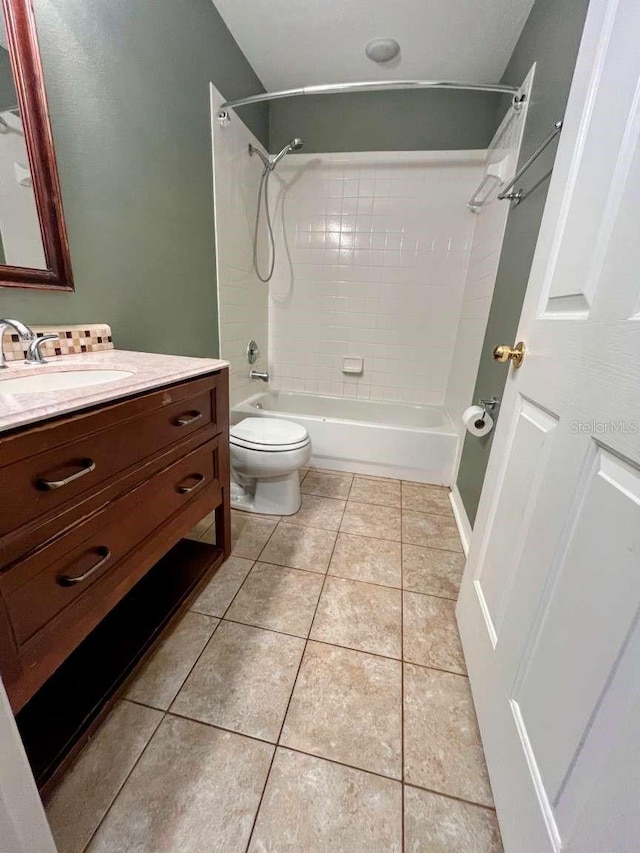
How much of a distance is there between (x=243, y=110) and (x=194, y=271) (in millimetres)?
1114

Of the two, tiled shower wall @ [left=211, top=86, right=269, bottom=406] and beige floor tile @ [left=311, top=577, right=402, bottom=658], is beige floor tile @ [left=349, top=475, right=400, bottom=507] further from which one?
tiled shower wall @ [left=211, top=86, right=269, bottom=406]

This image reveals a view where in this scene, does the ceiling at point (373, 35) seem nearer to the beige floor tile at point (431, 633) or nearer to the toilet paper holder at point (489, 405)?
the toilet paper holder at point (489, 405)

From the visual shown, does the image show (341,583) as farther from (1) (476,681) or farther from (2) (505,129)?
(2) (505,129)

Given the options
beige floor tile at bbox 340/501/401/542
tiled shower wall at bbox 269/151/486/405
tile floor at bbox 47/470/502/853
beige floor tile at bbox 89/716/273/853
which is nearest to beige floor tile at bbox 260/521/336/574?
tile floor at bbox 47/470/502/853

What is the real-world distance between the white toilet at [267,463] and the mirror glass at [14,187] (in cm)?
97

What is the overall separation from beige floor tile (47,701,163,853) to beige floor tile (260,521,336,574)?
66cm

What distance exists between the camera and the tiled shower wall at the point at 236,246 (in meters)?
1.82

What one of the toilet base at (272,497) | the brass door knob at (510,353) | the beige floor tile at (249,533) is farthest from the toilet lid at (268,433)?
the brass door knob at (510,353)

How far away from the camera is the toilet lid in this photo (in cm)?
161

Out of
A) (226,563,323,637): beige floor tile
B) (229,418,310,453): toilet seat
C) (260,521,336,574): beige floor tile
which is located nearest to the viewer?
(226,563,323,637): beige floor tile

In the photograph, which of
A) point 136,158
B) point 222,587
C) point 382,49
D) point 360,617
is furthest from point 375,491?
point 382,49

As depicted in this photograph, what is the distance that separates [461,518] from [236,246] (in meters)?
2.04

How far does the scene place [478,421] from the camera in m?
1.47

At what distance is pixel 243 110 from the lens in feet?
6.44
